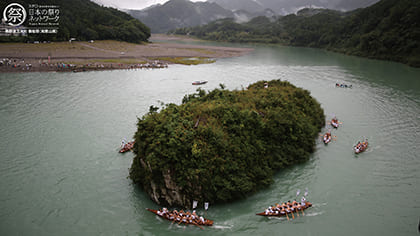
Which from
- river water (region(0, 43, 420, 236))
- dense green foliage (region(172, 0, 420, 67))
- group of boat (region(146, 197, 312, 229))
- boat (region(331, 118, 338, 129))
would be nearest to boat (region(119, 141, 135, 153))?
river water (region(0, 43, 420, 236))

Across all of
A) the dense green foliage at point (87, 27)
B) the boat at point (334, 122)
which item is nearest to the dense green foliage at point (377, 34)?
the boat at point (334, 122)

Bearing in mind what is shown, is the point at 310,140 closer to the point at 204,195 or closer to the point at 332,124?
the point at 332,124

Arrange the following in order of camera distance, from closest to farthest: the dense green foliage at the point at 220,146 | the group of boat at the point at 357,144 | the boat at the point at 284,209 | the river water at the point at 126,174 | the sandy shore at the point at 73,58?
the river water at the point at 126,174 < the dense green foliage at the point at 220,146 < the boat at the point at 284,209 < the group of boat at the point at 357,144 < the sandy shore at the point at 73,58

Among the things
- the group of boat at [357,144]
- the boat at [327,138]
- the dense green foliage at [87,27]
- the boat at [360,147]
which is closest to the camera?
the boat at [360,147]

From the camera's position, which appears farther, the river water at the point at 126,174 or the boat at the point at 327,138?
the boat at the point at 327,138

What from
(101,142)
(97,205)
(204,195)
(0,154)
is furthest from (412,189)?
(0,154)

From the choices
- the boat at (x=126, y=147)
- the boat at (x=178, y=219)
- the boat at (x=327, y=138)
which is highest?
the boat at (x=327, y=138)

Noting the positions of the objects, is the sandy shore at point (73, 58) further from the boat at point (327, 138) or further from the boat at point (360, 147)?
the boat at point (360, 147)
